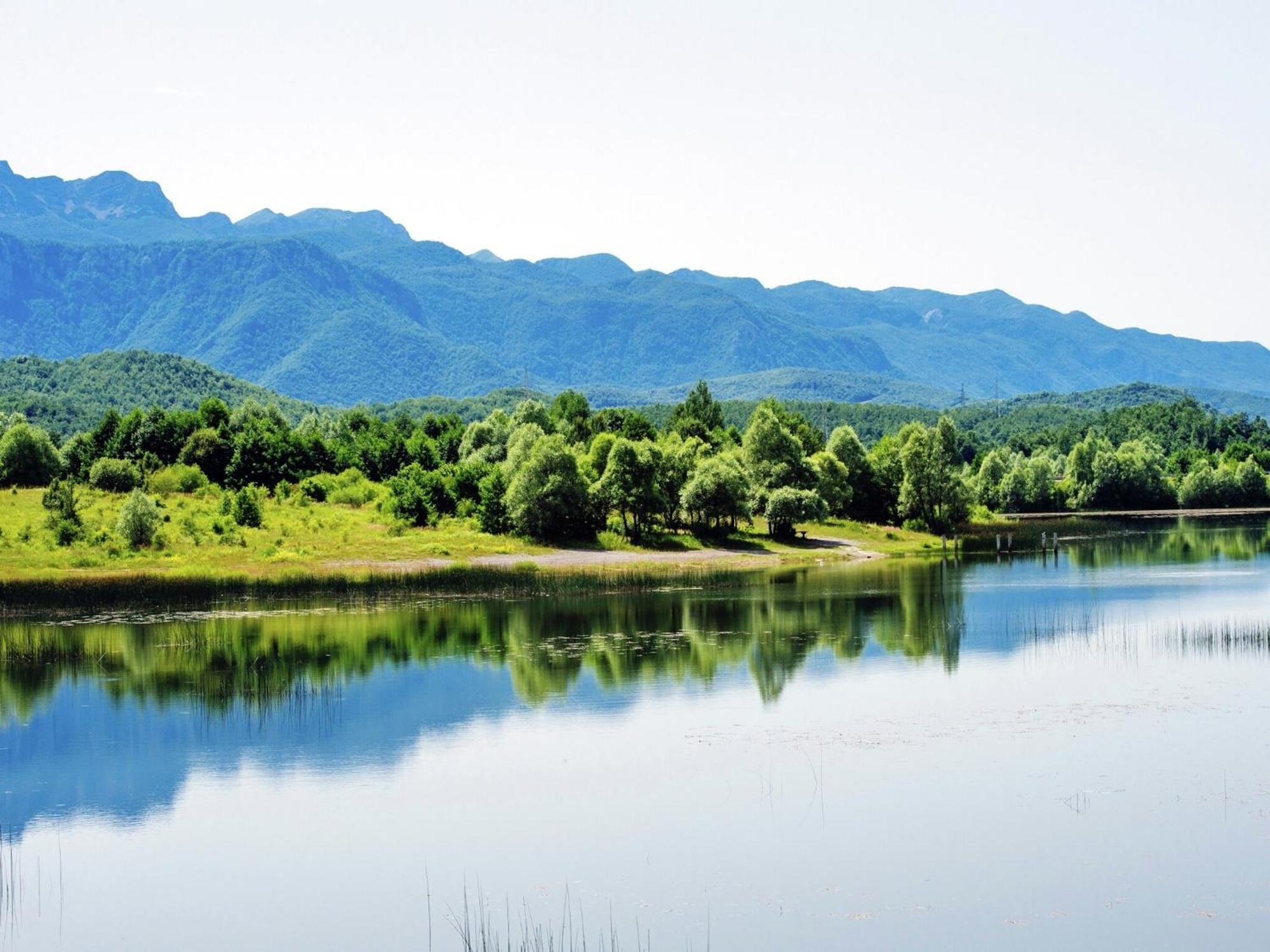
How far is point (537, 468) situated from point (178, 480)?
26594 millimetres

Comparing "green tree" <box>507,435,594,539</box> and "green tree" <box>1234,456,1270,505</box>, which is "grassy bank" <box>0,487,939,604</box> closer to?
"green tree" <box>507,435,594,539</box>

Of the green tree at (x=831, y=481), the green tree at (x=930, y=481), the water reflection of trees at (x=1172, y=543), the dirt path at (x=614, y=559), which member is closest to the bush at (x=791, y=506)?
the dirt path at (x=614, y=559)

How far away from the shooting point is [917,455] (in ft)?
368

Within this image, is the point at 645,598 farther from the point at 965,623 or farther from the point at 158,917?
the point at 158,917

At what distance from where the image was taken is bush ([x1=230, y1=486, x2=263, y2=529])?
8800cm

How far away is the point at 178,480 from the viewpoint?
3912 inches

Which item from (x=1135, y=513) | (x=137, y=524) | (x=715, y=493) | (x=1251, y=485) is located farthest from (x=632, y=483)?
(x=1251, y=485)

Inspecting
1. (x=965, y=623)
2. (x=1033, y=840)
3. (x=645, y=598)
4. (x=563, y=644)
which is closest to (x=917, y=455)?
(x=645, y=598)

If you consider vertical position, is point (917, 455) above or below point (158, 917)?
above

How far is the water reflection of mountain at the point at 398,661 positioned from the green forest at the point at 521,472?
1906 centimetres

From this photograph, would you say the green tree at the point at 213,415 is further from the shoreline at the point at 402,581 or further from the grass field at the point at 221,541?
the shoreline at the point at 402,581

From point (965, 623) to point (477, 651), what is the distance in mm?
20203

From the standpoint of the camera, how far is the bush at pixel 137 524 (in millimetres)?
79125

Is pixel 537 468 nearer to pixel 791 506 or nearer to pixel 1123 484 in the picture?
pixel 791 506
